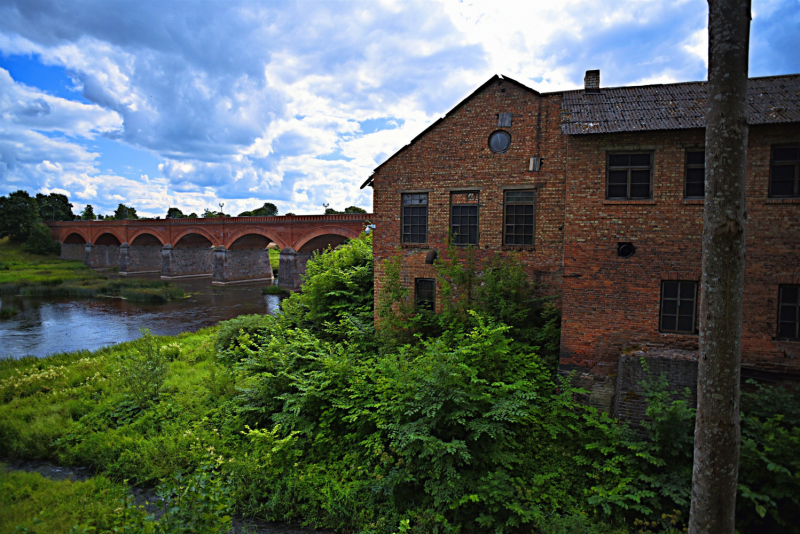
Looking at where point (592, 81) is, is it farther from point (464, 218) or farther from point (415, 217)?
point (415, 217)

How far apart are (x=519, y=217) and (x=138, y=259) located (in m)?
52.5

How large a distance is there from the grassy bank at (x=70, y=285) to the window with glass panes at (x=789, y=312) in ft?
115

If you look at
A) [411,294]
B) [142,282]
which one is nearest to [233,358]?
[411,294]

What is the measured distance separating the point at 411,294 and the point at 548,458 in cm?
585

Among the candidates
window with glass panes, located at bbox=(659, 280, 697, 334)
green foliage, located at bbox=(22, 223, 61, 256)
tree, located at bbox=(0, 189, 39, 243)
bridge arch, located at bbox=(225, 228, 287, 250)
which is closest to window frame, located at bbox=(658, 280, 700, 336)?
window with glass panes, located at bbox=(659, 280, 697, 334)

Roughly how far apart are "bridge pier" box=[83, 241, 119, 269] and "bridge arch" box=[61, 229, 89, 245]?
8.42 ft

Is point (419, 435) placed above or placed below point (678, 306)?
below

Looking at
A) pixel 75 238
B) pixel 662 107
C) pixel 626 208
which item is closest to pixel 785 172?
pixel 662 107

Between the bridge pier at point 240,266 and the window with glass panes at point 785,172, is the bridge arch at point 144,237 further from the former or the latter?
the window with glass panes at point 785,172

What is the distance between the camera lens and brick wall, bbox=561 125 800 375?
730 centimetres

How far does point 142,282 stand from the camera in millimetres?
38344

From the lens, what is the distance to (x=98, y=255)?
53469 millimetres

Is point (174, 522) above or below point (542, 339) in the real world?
below

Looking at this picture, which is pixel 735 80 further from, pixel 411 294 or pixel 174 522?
pixel 411 294
